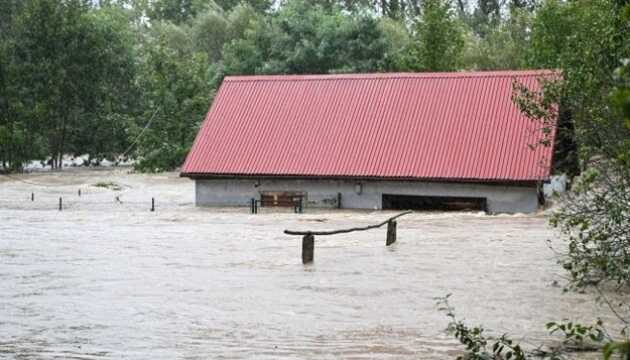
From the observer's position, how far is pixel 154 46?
54156mm

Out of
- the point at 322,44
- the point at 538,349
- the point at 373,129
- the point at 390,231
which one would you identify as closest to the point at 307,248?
the point at 390,231

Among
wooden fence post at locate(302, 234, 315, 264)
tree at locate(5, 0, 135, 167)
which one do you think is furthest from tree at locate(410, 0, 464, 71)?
wooden fence post at locate(302, 234, 315, 264)

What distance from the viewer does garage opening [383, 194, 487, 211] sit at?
30.6m

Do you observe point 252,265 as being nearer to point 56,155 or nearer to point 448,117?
point 448,117

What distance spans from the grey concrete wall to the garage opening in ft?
1.08

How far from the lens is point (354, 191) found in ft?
104

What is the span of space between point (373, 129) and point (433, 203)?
3890 millimetres

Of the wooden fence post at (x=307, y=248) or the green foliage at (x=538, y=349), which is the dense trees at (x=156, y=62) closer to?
the wooden fence post at (x=307, y=248)

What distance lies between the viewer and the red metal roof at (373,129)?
101ft

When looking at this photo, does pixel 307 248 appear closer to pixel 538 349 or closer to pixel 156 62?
pixel 538 349

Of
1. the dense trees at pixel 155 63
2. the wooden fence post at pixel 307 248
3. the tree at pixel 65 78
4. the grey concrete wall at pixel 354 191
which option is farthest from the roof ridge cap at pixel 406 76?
the tree at pixel 65 78

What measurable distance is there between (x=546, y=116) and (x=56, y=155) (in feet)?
157

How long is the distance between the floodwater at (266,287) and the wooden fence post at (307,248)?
269 mm

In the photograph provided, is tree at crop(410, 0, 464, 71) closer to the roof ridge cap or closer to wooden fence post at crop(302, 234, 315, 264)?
the roof ridge cap
